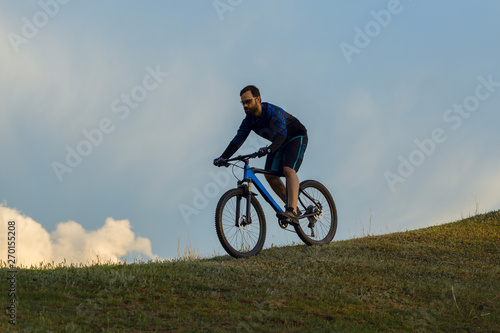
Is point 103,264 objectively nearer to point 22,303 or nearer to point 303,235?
point 22,303

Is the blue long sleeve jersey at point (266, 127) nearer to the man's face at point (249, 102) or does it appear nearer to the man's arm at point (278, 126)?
the man's arm at point (278, 126)

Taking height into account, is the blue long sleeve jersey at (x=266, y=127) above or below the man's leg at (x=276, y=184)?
above

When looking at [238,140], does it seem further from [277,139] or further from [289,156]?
[289,156]

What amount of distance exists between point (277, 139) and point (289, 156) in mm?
703

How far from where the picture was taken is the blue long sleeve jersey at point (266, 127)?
1008 centimetres

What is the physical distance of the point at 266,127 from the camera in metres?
10.2

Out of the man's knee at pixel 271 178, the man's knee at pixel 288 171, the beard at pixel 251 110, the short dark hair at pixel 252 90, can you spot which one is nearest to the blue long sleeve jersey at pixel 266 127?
the beard at pixel 251 110

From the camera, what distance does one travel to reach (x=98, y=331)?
5707mm

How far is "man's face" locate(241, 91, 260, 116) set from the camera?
989 centimetres

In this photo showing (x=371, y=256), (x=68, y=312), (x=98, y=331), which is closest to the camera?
(x=98, y=331)

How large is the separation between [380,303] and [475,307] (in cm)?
152

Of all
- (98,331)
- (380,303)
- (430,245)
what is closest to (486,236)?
(430,245)

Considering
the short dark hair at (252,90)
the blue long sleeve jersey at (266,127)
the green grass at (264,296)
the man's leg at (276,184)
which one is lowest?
the green grass at (264,296)

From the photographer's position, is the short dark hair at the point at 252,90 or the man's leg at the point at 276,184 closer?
the short dark hair at the point at 252,90
